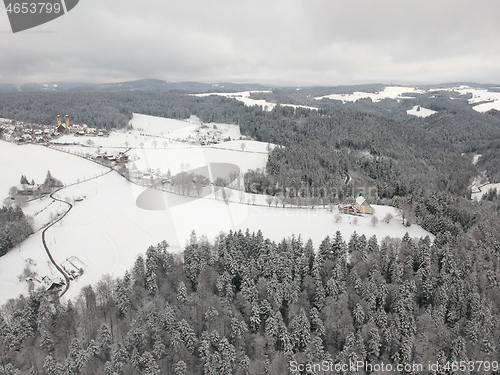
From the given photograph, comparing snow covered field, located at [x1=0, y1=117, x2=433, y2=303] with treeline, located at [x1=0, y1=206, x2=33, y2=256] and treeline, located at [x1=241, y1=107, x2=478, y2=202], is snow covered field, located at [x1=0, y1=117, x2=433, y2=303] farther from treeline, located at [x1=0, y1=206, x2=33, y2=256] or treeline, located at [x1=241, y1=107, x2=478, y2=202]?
treeline, located at [x1=241, y1=107, x2=478, y2=202]

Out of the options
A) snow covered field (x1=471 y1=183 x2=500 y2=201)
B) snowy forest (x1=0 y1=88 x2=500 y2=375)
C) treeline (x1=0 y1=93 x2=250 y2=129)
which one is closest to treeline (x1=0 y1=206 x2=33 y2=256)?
snowy forest (x1=0 y1=88 x2=500 y2=375)

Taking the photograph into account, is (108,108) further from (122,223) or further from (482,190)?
(482,190)

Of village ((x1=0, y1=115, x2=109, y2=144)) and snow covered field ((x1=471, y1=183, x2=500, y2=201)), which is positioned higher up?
village ((x1=0, y1=115, x2=109, y2=144))

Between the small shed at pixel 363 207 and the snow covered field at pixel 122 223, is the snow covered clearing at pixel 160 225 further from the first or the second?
Answer: the small shed at pixel 363 207

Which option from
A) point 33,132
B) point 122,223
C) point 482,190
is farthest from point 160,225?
point 482,190

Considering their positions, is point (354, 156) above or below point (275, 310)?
below
